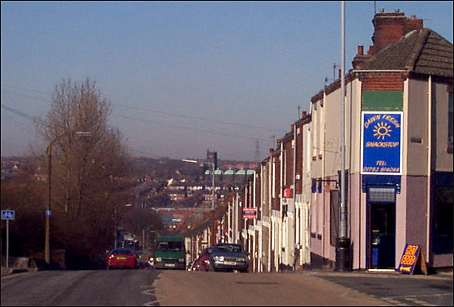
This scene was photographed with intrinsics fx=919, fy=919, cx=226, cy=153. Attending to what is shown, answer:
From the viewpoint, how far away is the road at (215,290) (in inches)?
769

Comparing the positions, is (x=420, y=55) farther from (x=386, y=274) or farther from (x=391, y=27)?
(x=386, y=274)

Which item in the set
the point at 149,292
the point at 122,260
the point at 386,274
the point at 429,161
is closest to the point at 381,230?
the point at 386,274

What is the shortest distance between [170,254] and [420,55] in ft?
77.0

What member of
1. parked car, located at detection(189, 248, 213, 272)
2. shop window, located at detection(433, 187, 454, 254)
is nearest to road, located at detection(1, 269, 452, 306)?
shop window, located at detection(433, 187, 454, 254)

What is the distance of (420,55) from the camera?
34281mm

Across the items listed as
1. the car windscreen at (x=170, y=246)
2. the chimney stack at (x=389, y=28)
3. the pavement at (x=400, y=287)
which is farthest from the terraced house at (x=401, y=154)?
the car windscreen at (x=170, y=246)

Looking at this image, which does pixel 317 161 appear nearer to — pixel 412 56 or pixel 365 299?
pixel 412 56

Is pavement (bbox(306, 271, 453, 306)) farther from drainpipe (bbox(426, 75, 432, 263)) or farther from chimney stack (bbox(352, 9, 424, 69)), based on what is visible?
chimney stack (bbox(352, 9, 424, 69))

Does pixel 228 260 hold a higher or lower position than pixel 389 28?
lower

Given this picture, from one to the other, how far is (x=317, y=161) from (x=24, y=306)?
2490cm

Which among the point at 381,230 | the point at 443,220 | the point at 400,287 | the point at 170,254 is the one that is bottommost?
the point at 170,254

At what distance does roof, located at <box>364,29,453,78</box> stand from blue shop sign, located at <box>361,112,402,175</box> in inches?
77.0

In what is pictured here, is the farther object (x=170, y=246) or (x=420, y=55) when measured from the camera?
(x=170, y=246)

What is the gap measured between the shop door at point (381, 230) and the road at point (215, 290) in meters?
5.36
